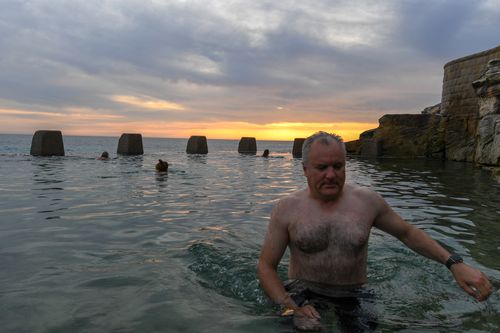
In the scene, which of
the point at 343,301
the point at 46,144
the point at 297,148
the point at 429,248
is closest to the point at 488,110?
the point at 297,148

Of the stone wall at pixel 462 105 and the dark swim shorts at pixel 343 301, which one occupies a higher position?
the stone wall at pixel 462 105

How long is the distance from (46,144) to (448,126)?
28.5m

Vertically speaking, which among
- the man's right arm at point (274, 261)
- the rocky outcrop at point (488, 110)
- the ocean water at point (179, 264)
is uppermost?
the rocky outcrop at point (488, 110)

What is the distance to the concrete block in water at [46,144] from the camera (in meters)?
28.1

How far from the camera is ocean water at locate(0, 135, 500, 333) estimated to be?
11.6 feet

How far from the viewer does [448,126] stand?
32.0 m

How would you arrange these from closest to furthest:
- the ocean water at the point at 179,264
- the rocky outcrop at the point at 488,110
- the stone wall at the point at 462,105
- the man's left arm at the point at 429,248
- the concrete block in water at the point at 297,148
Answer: the man's left arm at the point at 429,248
the ocean water at the point at 179,264
the rocky outcrop at the point at 488,110
the stone wall at the point at 462,105
the concrete block in water at the point at 297,148

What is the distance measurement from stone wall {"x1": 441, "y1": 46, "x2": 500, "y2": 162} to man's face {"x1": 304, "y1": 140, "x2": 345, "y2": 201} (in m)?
27.8

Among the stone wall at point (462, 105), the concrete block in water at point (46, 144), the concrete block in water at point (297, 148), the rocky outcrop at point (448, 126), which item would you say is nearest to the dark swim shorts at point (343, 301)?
the rocky outcrop at point (448, 126)

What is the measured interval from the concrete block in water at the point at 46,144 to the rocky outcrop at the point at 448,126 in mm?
A: 23492

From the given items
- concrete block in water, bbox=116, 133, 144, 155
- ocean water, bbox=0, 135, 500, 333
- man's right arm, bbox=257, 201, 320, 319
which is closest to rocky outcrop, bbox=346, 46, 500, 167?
concrete block in water, bbox=116, 133, 144, 155

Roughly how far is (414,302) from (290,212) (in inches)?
64.5

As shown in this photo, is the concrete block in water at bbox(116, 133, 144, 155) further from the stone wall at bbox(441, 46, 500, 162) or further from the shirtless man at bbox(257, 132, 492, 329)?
the shirtless man at bbox(257, 132, 492, 329)

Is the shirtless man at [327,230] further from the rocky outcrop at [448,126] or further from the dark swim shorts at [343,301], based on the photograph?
the rocky outcrop at [448,126]
